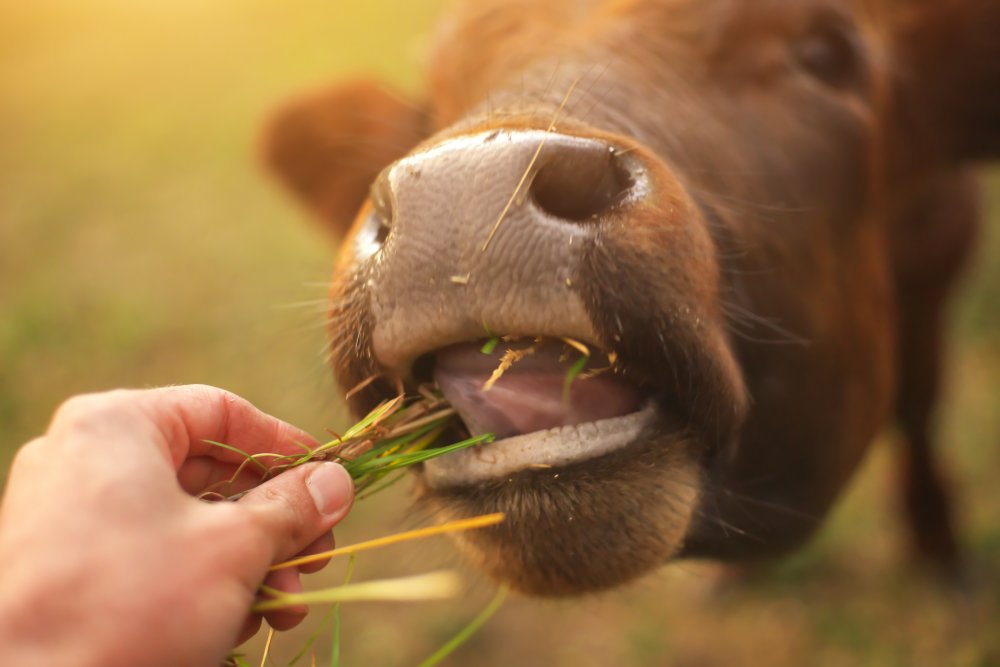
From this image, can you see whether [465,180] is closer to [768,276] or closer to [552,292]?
[552,292]

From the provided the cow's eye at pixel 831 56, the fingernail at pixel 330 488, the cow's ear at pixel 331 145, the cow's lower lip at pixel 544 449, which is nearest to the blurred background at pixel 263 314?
the cow's ear at pixel 331 145

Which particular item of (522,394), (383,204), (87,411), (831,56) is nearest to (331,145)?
(831,56)

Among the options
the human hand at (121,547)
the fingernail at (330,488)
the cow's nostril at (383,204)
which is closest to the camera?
the human hand at (121,547)

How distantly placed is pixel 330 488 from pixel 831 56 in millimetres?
2064

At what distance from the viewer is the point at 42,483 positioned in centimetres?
116

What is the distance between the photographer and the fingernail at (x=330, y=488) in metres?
1.48

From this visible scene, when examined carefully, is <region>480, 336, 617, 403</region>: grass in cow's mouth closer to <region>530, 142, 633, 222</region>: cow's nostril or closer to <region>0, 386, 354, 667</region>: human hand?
<region>530, 142, 633, 222</region>: cow's nostril

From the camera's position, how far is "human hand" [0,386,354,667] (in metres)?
1.08

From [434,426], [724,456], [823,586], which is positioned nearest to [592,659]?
[823,586]

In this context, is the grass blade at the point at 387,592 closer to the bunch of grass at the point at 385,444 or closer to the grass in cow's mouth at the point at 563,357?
the bunch of grass at the point at 385,444

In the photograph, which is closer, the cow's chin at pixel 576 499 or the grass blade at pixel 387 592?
the grass blade at pixel 387 592

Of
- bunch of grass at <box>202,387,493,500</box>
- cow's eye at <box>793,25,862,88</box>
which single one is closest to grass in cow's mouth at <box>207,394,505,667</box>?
bunch of grass at <box>202,387,493,500</box>

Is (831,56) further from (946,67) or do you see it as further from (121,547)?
(121,547)

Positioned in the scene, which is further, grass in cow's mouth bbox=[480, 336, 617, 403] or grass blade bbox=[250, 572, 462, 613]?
grass in cow's mouth bbox=[480, 336, 617, 403]
